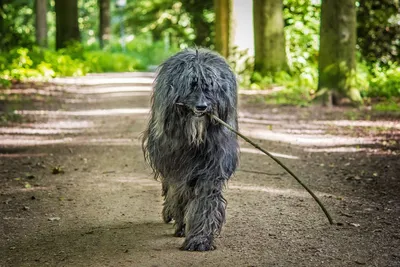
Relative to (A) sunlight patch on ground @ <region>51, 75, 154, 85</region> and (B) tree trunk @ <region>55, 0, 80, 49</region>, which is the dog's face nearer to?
(A) sunlight patch on ground @ <region>51, 75, 154, 85</region>

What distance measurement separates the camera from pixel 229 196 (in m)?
8.48

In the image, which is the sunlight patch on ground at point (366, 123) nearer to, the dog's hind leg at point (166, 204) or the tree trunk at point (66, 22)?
the dog's hind leg at point (166, 204)

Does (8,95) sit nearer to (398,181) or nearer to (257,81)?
(257,81)

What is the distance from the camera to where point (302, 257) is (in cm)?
588

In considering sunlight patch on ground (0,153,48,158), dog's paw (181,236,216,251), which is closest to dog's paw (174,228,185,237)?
dog's paw (181,236,216,251)

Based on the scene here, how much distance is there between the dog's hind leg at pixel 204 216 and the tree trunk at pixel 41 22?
25925mm

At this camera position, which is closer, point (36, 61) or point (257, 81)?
point (257, 81)

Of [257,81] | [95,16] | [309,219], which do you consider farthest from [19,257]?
[95,16]

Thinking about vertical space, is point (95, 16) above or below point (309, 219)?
above

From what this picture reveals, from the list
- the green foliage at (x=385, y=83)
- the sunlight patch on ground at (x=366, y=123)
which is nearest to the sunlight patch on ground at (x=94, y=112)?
the sunlight patch on ground at (x=366, y=123)

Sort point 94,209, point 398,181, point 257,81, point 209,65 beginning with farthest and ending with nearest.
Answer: point 257,81 < point 398,181 < point 94,209 < point 209,65

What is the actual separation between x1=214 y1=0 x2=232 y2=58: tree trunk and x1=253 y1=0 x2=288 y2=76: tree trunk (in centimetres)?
160

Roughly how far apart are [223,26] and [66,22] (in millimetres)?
10674

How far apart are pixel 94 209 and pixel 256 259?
258 centimetres
